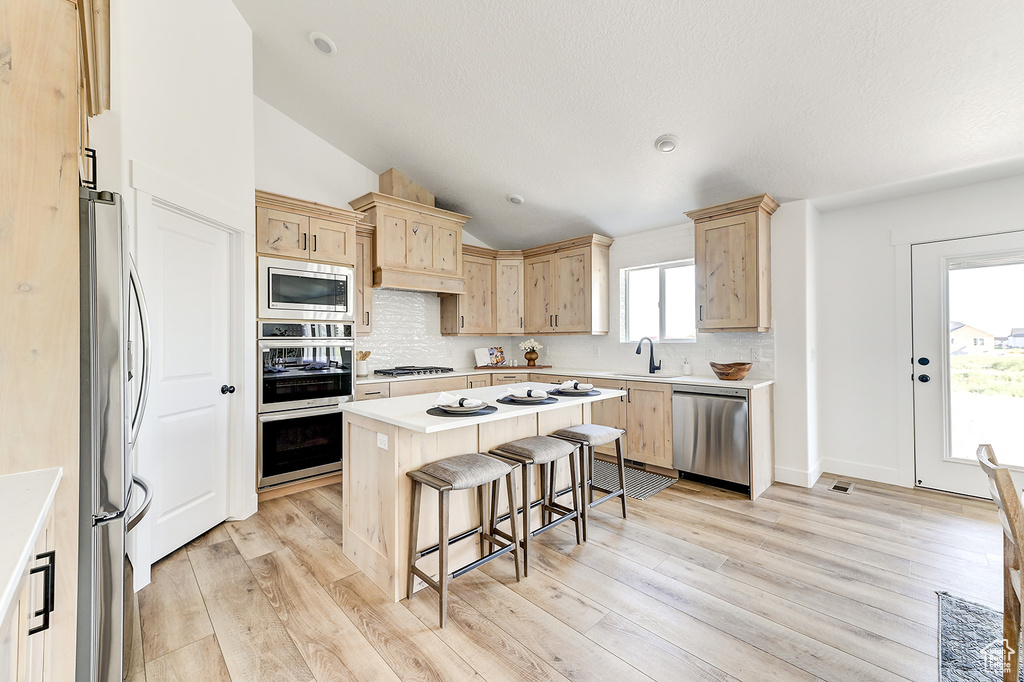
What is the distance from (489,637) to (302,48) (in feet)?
13.3

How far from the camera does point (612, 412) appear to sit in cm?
A: 425

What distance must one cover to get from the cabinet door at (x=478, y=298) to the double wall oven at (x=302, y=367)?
154 centimetres

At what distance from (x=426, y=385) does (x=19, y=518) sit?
3.63m

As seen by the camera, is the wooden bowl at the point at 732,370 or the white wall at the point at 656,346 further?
the white wall at the point at 656,346

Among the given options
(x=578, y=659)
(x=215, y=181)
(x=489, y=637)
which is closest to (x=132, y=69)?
(x=215, y=181)

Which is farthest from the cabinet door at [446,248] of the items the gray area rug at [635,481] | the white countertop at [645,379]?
the gray area rug at [635,481]

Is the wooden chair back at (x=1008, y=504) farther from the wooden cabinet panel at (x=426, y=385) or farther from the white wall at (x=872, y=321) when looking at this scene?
the wooden cabinet panel at (x=426, y=385)

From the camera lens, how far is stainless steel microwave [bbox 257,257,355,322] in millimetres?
3342

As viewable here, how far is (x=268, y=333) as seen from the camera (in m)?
3.31

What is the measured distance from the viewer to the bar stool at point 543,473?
2.28 m

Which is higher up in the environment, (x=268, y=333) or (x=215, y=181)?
(x=215, y=181)

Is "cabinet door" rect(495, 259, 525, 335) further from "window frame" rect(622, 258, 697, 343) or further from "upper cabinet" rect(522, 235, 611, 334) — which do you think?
"window frame" rect(622, 258, 697, 343)

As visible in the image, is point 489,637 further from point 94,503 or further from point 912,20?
point 912,20

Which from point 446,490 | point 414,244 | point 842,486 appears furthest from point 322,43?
point 842,486
